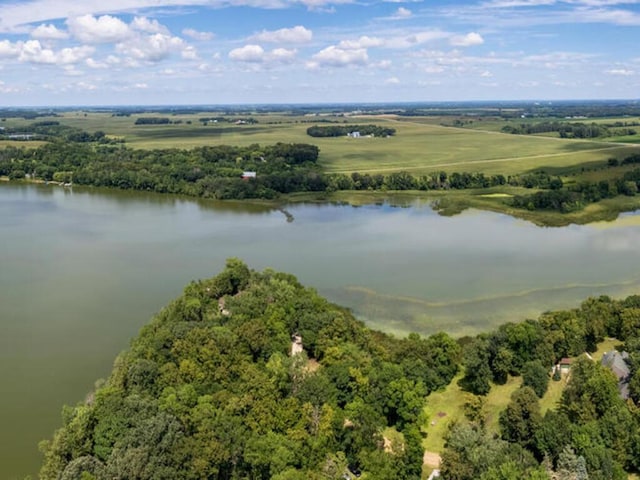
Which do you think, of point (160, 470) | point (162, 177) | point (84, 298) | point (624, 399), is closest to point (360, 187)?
point (162, 177)

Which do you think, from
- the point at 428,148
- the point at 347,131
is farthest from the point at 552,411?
the point at 347,131

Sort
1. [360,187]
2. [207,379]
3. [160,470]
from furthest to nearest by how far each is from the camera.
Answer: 1. [360,187]
2. [207,379]
3. [160,470]

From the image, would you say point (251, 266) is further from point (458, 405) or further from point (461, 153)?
point (461, 153)

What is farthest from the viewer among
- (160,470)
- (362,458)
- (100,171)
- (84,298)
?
(100,171)

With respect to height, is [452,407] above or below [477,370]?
below

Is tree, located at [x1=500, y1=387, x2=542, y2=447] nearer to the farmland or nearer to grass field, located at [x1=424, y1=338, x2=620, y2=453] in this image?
grass field, located at [x1=424, y1=338, x2=620, y2=453]

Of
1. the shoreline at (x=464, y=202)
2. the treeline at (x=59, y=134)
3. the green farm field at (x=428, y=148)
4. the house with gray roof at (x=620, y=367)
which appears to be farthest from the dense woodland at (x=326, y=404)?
the treeline at (x=59, y=134)

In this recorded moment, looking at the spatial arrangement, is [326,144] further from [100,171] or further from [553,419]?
[553,419]
